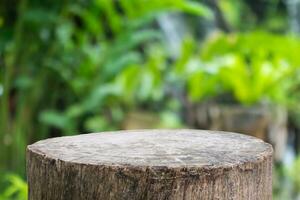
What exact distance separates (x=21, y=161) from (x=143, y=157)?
256cm

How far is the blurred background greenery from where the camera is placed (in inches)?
147

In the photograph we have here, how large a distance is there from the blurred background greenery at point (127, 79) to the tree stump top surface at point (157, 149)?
6.53 ft

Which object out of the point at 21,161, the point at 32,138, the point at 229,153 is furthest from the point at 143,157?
the point at 32,138

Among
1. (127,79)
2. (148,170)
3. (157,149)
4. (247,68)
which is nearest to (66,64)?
(127,79)

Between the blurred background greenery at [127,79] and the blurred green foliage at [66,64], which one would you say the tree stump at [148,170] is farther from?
the blurred green foliage at [66,64]

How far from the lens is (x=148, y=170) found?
1.12m

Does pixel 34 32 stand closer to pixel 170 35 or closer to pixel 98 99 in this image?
pixel 98 99

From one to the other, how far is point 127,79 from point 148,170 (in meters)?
3.43

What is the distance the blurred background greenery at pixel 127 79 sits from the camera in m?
3.74

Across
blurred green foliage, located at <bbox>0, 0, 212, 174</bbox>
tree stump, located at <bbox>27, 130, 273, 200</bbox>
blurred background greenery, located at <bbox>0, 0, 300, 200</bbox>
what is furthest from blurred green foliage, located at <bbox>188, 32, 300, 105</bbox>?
tree stump, located at <bbox>27, 130, 273, 200</bbox>

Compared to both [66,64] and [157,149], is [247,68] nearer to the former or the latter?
[66,64]

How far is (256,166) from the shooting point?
1.22 meters

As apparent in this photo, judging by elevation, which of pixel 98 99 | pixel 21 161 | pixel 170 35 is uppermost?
pixel 170 35

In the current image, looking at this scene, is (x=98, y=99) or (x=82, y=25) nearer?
(x=98, y=99)
